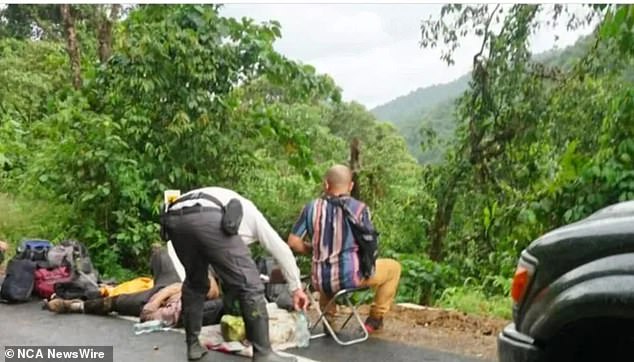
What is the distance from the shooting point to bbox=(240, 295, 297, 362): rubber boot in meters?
4.62

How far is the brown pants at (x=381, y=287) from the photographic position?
5.61m

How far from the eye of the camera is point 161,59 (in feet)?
32.3

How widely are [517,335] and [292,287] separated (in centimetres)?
196

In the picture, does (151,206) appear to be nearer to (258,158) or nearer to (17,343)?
(258,158)

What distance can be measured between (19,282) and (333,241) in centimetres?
345

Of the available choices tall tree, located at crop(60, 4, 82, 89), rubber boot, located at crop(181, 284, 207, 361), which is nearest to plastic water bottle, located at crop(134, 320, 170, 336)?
rubber boot, located at crop(181, 284, 207, 361)

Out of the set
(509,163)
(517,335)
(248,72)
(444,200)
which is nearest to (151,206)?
(248,72)

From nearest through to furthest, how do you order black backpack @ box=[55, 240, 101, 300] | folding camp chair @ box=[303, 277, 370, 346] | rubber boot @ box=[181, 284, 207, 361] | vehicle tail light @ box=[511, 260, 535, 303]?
vehicle tail light @ box=[511, 260, 535, 303]
rubber boot @ box=[181, 284, 207, 361]
folding camp chair @ box=[303, 277, 370, 346]
black backpack @ box=[55, 240, 101, 300]

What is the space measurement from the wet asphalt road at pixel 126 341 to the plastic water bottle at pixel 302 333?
2.3 inches

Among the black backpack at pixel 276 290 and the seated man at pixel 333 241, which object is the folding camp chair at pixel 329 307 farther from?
the black backpack at pixel 276 290

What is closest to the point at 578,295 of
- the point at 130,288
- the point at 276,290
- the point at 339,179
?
the point at 339,179

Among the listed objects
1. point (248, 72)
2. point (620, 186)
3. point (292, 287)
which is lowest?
point (292, 287)

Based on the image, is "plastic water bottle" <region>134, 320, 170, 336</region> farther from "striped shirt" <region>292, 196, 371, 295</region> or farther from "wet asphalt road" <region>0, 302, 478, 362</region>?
"striped shirt" <region>292, 196, 371, 295</region>

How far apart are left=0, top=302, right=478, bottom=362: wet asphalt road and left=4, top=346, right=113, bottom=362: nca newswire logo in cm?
7
